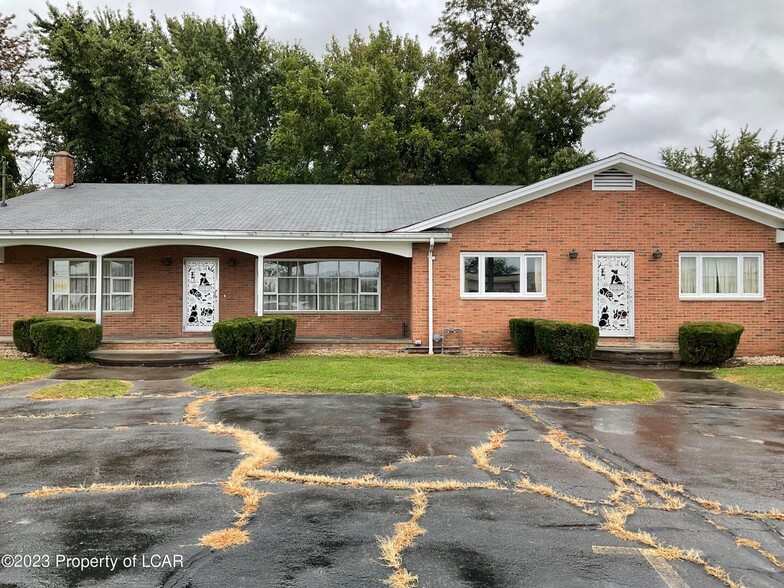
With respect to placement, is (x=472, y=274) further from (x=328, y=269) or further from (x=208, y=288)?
(x=208, y=288)

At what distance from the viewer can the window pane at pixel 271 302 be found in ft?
53.7

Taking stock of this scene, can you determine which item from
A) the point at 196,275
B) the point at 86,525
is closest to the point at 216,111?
the point at 196,275

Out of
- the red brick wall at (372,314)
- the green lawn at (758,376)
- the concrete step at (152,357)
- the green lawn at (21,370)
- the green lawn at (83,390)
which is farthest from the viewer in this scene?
the red brick wall at (372,314)

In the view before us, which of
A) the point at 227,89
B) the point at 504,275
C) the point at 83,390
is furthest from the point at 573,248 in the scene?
the point at 227,89

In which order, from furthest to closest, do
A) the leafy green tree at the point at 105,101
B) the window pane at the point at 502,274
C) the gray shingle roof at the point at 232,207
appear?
the leafy green tree at the point at 105,101 → the gray shingle roof at the point at 232,207 → the window pane at the point at 502,274

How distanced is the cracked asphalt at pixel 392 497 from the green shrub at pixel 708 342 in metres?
4.98

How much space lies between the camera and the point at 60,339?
12609 mm

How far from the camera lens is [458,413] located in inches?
309

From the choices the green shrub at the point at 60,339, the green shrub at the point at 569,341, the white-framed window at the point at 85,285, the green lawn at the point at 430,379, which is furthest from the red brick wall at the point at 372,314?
the green shrub at the point at 60,339

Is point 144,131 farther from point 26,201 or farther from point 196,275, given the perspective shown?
point 196,275

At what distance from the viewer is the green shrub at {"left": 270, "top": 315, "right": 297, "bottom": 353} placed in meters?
13.4

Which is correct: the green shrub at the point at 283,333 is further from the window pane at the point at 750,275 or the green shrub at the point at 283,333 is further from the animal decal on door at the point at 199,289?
the window pane at the point at 750,275

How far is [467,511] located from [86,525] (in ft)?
8.87

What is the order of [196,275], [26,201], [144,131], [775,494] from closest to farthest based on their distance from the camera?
[775,494] → [196,275] → [26,201] → [144,131]
